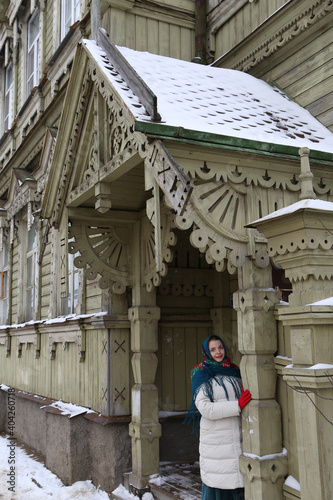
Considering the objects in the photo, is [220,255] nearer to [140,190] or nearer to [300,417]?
[300,417]

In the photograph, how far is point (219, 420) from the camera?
4145mm

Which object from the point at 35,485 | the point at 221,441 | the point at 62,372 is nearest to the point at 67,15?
the point at 62,372

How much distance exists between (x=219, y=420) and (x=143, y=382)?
1.89m

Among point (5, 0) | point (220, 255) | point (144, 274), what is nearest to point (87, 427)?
point (144, 274)

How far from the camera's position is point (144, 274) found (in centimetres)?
600

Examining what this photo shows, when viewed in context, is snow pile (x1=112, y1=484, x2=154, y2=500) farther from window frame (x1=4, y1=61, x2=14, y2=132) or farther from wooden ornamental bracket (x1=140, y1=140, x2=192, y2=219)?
window frame (x1=4, y1=61, x2=14, y2=132)

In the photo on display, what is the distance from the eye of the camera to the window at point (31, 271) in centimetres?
1115

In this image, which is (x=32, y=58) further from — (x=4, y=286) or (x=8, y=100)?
(x=4, y=286)

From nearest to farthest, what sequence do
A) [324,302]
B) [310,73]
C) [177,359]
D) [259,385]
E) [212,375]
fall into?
[324,302], [259,385], [212,375], [310,73], [177,359]

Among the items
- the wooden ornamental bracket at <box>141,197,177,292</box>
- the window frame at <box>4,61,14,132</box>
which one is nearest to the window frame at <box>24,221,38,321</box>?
the window frame at <box>4,61,14,132</box>

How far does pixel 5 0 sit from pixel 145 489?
13444 mm

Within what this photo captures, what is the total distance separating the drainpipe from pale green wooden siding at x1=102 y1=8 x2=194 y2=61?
0.28ft

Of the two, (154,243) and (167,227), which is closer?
(167,227)

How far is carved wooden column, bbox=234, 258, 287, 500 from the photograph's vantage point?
12.2ft
